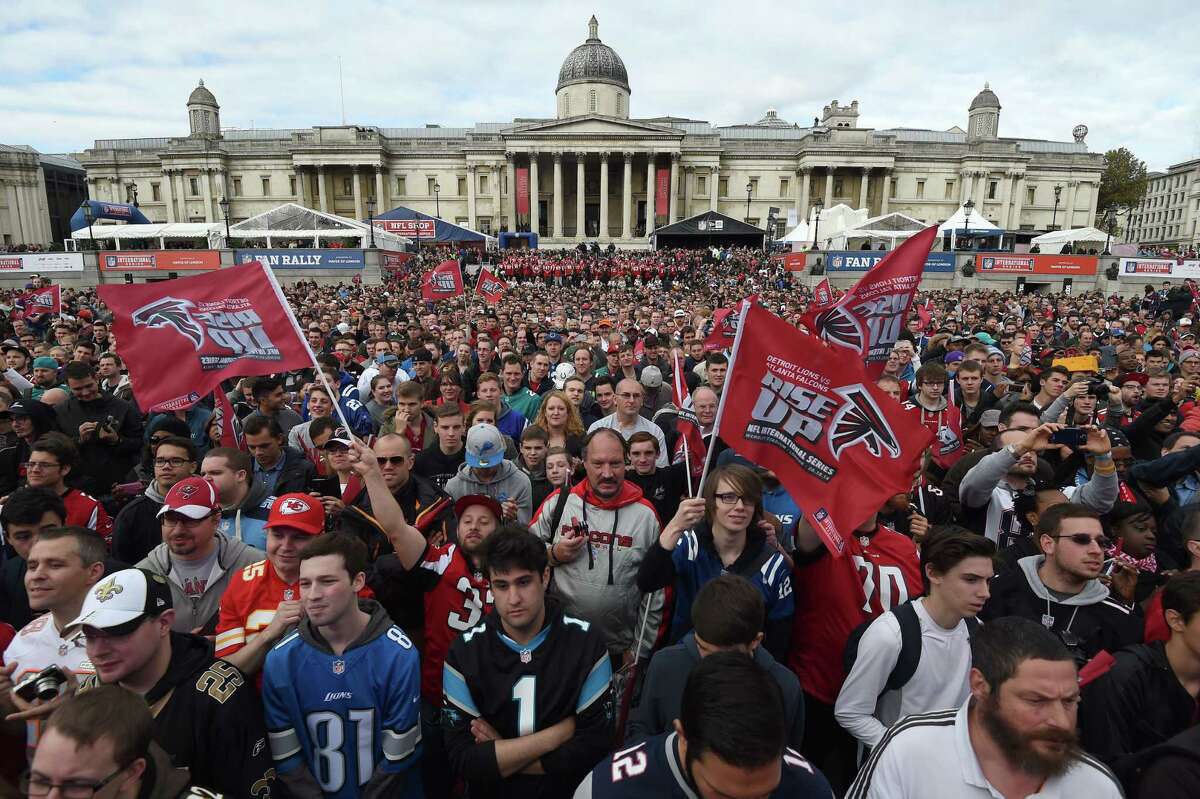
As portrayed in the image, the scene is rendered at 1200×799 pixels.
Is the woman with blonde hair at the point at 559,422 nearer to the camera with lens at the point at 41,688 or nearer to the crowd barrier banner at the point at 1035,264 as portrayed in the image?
the camera with lens at the point at 41,688

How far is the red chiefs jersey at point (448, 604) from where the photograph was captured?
3.52 m

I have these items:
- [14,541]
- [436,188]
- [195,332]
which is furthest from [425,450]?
[436,188]

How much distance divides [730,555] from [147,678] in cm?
259

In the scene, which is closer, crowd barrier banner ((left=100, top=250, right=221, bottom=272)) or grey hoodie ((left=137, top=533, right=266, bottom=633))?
grey hoodie ((left=137, top=533, right=266, bottom=633))

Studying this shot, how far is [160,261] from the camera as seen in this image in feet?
95.2

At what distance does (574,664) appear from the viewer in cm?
267

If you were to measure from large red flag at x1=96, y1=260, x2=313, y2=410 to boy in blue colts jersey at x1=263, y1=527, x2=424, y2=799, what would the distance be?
8.28ft

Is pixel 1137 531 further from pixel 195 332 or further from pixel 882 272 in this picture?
pixel 195 332

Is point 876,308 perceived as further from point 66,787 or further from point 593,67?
point 593,67

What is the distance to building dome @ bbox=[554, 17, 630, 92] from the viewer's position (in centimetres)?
7056

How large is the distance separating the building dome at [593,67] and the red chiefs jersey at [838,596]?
75.9 meters

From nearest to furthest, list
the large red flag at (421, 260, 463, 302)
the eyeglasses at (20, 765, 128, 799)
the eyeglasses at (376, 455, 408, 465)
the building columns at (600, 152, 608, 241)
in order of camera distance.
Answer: the eyeglasses at (20, 765, 128, 799) → the eyeglasses at (376, 455, 408, 465) → the large red flag at (421, 260, 463, 302) → the building columns at (600, 152, 608, 241)

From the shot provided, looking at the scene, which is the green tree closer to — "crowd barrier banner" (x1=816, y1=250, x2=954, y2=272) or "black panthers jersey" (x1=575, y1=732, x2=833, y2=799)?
"crowd barrier banner" (x1=816, y1=250, x2=954, y2=272)

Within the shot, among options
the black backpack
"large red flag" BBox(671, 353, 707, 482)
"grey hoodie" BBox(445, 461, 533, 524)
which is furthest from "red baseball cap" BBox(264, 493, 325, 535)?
"large red flag" BBox(671, 353, 707, 482)
